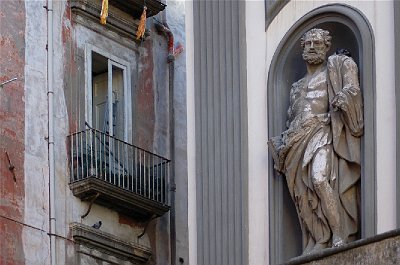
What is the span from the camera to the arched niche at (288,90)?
24.1 m

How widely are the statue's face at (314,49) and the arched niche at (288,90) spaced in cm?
14

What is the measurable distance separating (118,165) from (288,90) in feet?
30.8

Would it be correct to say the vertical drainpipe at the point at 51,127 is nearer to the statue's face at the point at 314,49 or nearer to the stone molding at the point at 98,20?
the stone molding at the point at 98,20

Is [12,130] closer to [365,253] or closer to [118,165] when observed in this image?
[118,165]

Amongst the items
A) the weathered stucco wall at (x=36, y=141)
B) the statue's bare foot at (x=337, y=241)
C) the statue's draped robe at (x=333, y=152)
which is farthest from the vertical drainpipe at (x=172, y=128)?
the statue's bare foot at (x=337, y=241)

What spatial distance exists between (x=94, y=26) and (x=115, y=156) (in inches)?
74.3

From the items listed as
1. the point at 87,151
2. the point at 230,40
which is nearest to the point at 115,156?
the point at 87,151

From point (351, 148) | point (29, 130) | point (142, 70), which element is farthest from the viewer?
point (142, 70)

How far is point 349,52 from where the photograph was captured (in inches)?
978

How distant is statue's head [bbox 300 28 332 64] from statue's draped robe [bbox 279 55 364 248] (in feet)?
0.44

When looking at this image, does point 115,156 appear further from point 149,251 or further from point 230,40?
point 230,40

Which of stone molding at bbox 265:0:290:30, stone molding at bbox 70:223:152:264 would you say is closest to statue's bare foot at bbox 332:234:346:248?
stone molding at bbox 265:0:290:30

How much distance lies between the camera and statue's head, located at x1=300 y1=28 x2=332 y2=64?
24859mm

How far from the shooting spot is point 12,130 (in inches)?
1297
